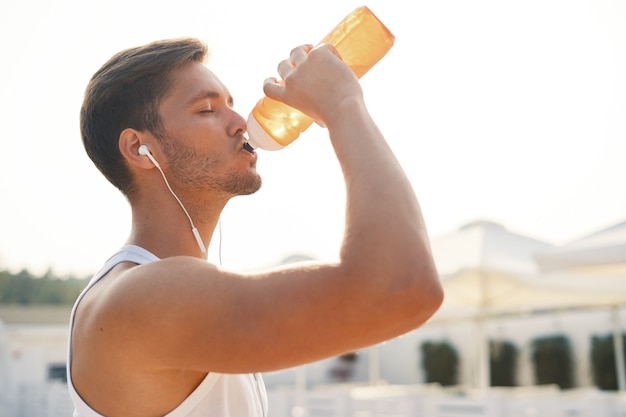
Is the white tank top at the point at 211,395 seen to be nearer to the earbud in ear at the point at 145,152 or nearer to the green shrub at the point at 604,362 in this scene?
the earbud in ear at the point at 145,152

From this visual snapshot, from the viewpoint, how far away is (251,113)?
1643 millimetres

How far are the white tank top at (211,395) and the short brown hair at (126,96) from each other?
0.24 metres

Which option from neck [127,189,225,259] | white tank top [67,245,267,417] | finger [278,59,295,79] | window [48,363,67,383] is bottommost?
window [48,363,67,383]

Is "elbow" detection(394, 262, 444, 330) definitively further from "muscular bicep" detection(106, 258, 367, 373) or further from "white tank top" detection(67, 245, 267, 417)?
"white tank top" detection(67, 245, 267, 417)

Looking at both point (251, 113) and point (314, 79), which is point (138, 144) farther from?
point (314, 79)

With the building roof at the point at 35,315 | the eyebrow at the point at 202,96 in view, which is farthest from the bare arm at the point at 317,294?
the building roof at the point at 35,315

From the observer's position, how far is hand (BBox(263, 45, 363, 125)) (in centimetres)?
127

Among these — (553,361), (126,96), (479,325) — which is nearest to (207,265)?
(126,96)

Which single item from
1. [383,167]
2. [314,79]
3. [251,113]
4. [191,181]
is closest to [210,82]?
[251,113]

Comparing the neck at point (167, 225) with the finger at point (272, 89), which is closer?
the finger at point (272, 89)

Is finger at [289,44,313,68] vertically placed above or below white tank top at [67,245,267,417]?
above

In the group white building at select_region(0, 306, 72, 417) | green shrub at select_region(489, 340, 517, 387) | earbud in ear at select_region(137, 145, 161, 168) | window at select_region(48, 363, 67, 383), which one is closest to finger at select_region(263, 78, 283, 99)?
earbud in ear at select_region(137, 145, 161, 168)

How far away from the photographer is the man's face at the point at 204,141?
5.03ft

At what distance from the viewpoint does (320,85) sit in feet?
4.26
